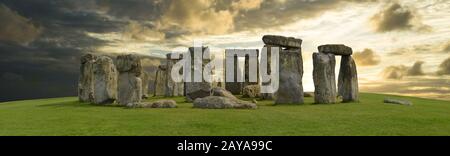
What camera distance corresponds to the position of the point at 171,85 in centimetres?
3788

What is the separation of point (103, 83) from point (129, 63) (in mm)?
2451

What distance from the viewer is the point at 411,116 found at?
18031mm

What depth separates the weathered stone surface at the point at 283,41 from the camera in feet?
85.6

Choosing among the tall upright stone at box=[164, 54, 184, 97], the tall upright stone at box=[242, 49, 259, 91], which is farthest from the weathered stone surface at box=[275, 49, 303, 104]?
the tall upright stone at box=[164, 54, 184, 97]

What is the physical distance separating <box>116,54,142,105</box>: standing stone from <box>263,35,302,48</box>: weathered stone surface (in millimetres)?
7382

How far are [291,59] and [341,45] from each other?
3231mm

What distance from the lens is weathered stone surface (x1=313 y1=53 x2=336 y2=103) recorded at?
2456 cm

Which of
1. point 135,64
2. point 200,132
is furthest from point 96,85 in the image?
point 200,132

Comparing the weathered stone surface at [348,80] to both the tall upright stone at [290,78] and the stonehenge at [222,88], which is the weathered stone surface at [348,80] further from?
the tall upright stone at [290,78]

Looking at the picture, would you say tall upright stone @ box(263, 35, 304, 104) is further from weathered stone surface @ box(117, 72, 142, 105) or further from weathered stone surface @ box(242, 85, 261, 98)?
weathered stone surface @ box(117, 72, 142, 105)

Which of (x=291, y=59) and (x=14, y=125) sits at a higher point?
(x=291, y=59)

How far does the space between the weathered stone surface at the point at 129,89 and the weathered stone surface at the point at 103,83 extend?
1.53 m
